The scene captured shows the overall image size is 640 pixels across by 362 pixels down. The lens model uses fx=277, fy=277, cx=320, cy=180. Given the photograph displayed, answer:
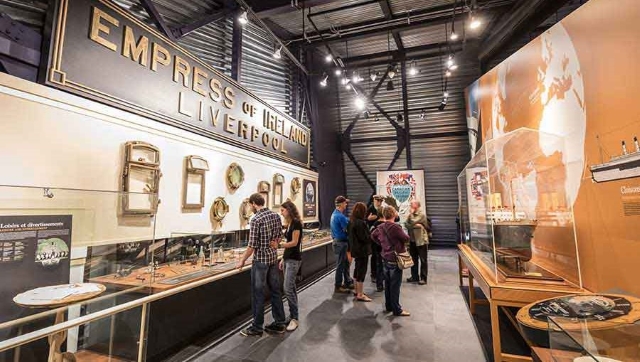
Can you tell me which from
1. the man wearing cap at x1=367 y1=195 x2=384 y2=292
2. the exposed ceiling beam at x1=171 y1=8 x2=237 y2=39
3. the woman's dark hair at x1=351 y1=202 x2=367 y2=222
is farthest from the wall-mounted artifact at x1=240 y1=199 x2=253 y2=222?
the exposed ceiling beam at x1=171 y1=8 x2=237 y2=39

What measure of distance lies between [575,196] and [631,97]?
3.24ft

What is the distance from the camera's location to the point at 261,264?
3086 millimetres

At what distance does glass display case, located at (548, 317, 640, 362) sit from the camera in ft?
3.99

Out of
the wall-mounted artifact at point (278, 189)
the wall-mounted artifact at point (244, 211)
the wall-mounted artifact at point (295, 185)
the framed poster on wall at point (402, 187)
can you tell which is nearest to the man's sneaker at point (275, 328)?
the wall-mounted artifact at point (244, 211)

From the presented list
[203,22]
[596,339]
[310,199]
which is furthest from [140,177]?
[310,199]

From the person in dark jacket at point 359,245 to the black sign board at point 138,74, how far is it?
2313 millimetres

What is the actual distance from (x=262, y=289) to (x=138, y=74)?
2.70m

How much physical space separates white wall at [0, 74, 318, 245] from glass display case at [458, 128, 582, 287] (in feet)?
11.1

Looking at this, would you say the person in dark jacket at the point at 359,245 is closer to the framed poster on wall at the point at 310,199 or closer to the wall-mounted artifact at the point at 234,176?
the wall-mounted artifact at the point at 234,176

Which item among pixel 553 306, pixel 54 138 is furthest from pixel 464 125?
pixel 54 138

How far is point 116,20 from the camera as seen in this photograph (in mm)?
2783

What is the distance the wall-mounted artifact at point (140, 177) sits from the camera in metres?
2.65

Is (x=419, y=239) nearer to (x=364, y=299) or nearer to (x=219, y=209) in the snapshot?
(x=364, y=299)

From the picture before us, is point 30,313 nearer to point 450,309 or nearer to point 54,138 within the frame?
point 54,138
